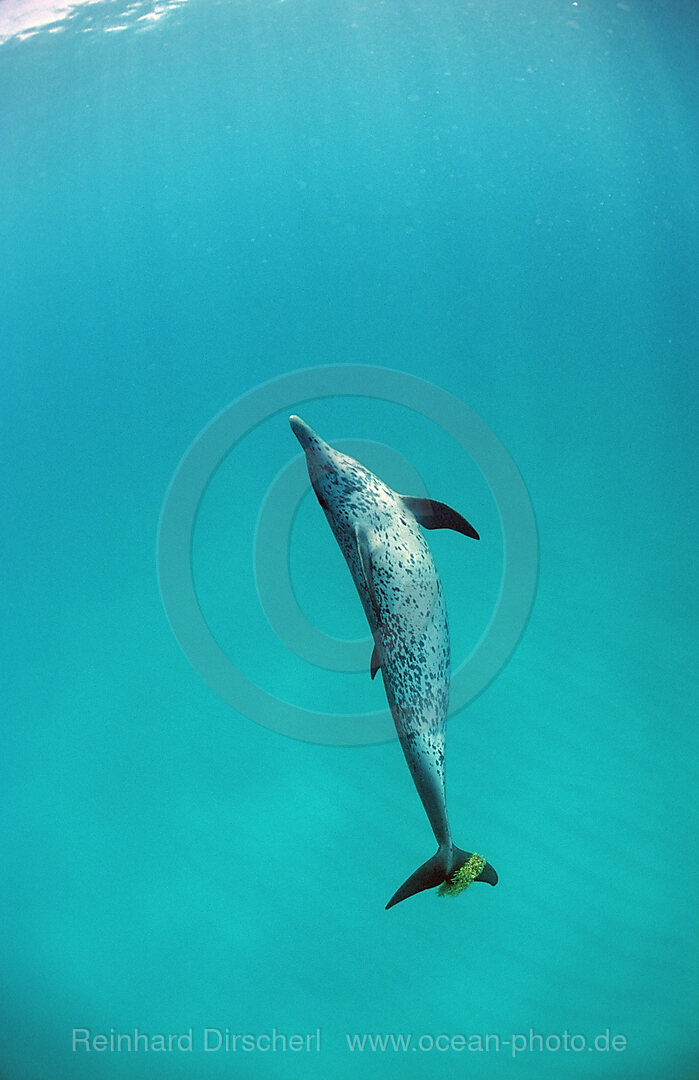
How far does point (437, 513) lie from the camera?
2918mm

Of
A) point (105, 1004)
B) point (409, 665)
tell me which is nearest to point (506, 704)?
point (409, 665)

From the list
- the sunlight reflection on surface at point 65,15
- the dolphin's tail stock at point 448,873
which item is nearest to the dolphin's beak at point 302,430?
the dolphin's tail stock at point 448,873

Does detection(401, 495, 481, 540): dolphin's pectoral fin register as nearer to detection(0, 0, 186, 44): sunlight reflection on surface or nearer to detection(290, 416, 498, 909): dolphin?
detection(290, 416, 498, 909): dolphin

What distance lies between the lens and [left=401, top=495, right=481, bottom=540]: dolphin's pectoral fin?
2.88 meters

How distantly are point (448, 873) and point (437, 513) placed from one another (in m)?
1.62

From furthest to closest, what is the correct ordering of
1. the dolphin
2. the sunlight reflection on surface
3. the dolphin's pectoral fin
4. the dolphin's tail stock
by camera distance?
the sunlight reflection on surface → the dolphin's pectoral fin → the dolphin's tail stock → the dolphin

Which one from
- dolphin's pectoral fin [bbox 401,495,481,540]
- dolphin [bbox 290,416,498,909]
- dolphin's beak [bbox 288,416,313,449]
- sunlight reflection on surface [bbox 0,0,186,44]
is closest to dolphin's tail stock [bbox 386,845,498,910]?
dolphin [bbox 290,416,498,909]

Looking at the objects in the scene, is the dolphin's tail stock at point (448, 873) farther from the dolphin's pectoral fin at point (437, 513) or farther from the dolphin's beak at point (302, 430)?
the dolphin's beak at point (302, 430)

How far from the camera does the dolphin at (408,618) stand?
2.57 m

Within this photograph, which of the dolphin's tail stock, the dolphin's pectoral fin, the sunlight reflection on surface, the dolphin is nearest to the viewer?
the dolphin

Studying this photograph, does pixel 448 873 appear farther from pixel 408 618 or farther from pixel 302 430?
pixel 302 430

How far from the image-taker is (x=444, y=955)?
18.6ft

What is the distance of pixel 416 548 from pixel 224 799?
5084mm

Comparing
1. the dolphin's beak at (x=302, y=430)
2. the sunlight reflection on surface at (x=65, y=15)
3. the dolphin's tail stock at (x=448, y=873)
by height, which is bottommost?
the dolphin's tail stock at (x=448, y=873)
